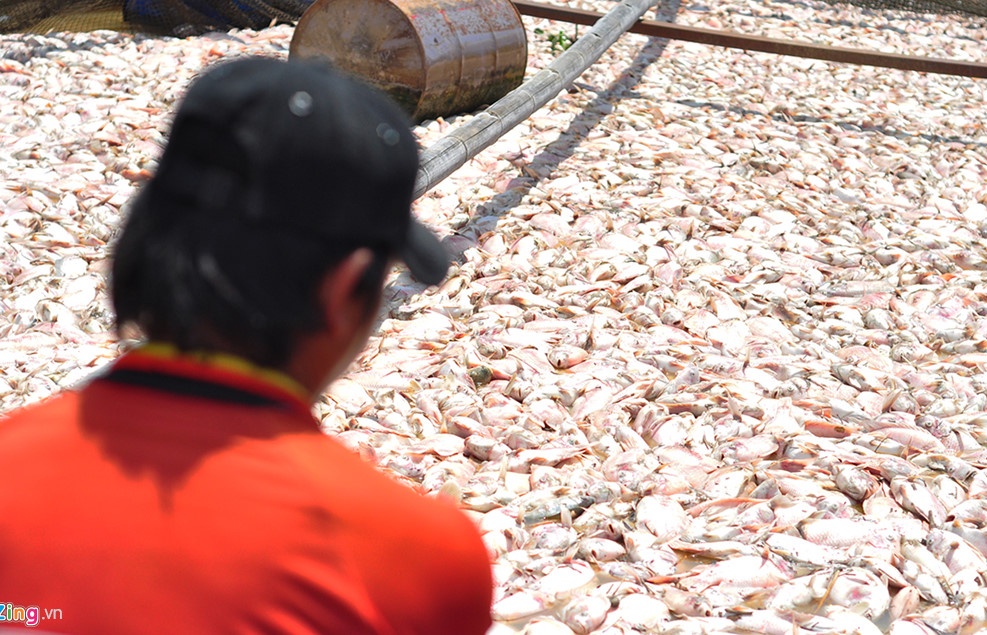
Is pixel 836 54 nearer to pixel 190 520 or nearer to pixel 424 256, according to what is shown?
pixel 424 256

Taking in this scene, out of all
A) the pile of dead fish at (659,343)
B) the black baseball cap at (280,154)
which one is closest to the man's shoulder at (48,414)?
the black baseball cap at (280,154)

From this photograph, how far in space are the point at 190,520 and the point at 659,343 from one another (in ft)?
7.64

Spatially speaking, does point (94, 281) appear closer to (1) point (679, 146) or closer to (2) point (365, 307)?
(2) point (365, 307)

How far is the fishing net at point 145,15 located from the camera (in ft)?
18.4

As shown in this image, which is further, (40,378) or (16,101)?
(16,101)

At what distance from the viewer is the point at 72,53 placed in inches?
203

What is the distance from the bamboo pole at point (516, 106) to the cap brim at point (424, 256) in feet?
4.91

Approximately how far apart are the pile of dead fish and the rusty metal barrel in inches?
9.1

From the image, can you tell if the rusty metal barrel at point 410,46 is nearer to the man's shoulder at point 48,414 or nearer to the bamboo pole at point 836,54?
the bamboo pole at point 836,54

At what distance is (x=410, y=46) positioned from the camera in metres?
4.64

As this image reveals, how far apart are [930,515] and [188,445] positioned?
192cm

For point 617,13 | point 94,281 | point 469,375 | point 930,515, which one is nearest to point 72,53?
point 94,281

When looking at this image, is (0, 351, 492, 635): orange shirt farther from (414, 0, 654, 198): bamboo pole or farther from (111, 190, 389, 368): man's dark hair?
(414, 0, 654, 198): bamboo pole

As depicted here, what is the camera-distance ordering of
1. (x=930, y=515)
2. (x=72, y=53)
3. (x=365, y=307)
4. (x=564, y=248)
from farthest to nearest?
(x=72, y=53) < (x=564, y=248) < (x=930, y=515) < (x=365, y=307)
